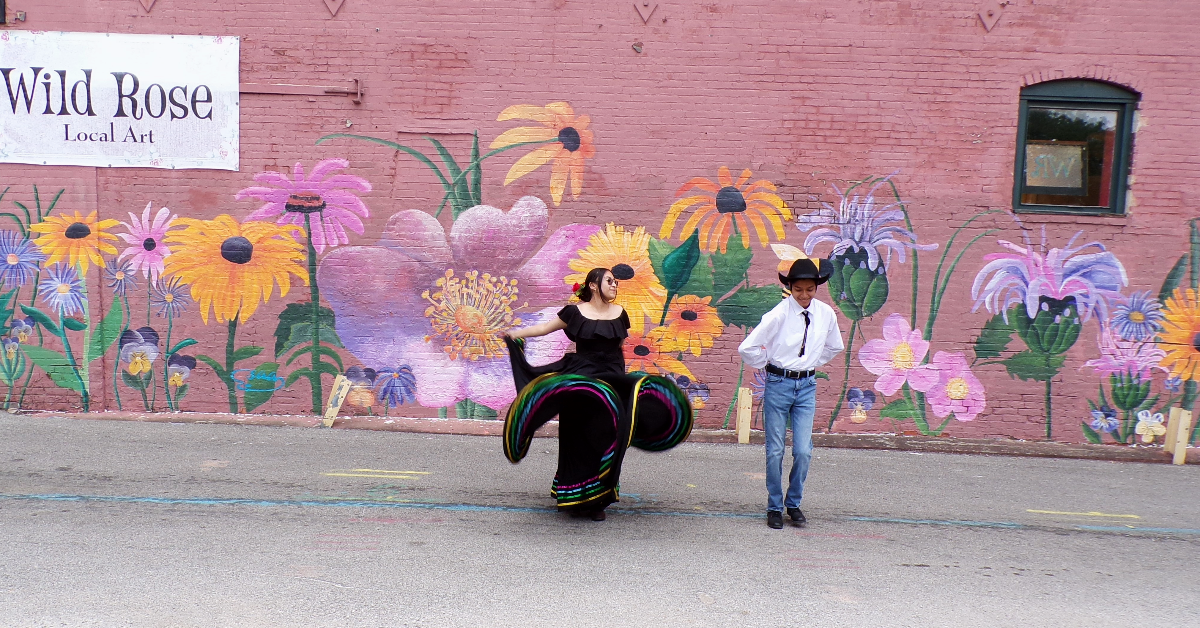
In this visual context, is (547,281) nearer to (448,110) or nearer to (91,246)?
(448,110)

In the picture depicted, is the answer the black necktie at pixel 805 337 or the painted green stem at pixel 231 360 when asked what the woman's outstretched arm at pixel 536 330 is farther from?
the painted green stem at pixel 231 360

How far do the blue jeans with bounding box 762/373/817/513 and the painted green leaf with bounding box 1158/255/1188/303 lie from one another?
192 inches

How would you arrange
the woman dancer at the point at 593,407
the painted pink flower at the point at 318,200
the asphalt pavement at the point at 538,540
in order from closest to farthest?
the asphalt pavement at the point at 538,540
the woman dancer at the point at 593,407
the painted pink flower at the point at 318,200

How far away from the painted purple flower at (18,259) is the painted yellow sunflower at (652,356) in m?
5.78

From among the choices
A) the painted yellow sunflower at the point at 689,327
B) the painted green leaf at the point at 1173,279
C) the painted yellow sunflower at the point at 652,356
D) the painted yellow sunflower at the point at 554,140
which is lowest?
the painted yellow sunflower at the point at 652,356

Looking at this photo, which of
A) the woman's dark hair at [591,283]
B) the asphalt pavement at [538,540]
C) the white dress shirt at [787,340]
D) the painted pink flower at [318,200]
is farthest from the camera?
the painted pink flower at [318,200]

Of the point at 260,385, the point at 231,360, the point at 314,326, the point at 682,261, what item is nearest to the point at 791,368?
the point at 682,261

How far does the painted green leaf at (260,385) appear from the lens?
8.65m

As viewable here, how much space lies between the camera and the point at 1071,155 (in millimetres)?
8625

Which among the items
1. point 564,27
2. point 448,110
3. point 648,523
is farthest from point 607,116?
point 648,523

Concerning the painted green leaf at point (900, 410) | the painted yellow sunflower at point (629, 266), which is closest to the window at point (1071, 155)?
the painted green leaf at point (900, 410)

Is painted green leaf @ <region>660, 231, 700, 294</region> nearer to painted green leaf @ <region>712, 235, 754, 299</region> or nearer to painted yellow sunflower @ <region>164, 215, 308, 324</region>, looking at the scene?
painted green leaf @ <region>712, 235, 754, 299</region>

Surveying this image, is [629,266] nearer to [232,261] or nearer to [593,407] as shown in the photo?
[593,407]

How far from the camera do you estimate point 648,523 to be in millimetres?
5801
